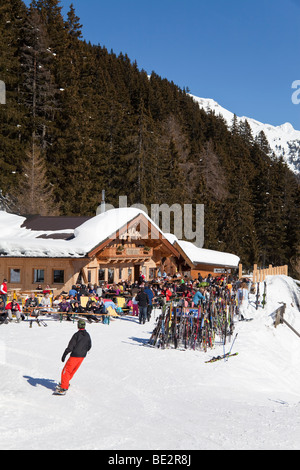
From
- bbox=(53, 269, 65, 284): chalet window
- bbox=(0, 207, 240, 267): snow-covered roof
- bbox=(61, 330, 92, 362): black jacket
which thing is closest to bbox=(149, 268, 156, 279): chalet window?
bbox=(0, 207, 240, 267): snow-covered roof

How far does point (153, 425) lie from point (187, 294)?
55.0ft

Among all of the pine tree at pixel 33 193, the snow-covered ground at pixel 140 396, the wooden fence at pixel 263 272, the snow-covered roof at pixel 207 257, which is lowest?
the snow-covered ground at pixel 140 396

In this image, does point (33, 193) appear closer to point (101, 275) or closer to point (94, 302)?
point (101, 275)

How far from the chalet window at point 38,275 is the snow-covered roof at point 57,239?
1.35m

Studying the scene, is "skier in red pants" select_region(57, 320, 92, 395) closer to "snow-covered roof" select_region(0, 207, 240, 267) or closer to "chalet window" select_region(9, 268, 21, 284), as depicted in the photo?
"snow-covered roof" select_region(0, 207, 240, 267)

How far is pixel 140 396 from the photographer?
446 inches

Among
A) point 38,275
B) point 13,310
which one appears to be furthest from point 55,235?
point 13,310

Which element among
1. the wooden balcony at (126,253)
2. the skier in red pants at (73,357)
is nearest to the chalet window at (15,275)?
the wooden balcony at (126,253)

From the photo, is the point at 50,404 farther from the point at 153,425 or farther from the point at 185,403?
the point at 185,403

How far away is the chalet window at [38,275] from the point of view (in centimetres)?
2616

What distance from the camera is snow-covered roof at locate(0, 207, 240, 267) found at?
25.1 m

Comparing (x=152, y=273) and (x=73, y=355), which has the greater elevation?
(x=152, y=273)

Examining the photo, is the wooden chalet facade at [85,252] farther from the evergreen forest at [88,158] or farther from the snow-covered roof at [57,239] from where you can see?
the evergreen forest at [88,158]

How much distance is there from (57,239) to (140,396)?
58.1ft
